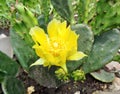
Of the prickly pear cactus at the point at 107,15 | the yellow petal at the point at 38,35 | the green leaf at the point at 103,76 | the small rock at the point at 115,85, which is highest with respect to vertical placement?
the yellow petal at the point at 38,35

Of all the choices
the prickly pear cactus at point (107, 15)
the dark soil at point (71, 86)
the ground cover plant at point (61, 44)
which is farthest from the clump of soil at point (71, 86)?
the prickly pear cactus at point (107, 15)

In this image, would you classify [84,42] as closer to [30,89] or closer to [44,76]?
[44,76]

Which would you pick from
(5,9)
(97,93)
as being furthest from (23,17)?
(97,93)

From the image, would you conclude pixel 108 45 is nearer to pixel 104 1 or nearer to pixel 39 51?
pixel 104 1

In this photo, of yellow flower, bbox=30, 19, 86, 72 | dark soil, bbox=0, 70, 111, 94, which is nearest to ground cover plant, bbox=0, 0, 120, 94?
yellow flower, bbox=30, 19, 86, 72

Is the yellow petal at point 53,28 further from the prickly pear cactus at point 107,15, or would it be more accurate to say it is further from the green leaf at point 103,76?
the green leaf at point 103,76

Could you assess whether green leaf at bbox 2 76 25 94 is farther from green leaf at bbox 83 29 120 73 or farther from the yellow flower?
green leaf at bbox 83 29 120 73

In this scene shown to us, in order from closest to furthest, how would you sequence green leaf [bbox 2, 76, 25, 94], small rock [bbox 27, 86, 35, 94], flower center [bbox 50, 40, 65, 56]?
flower center [bbox 50, 40, 65, 56], green leaf [bbox 2, 76, 25, 94], small rock [bbox 27, 86, 35, 94]
